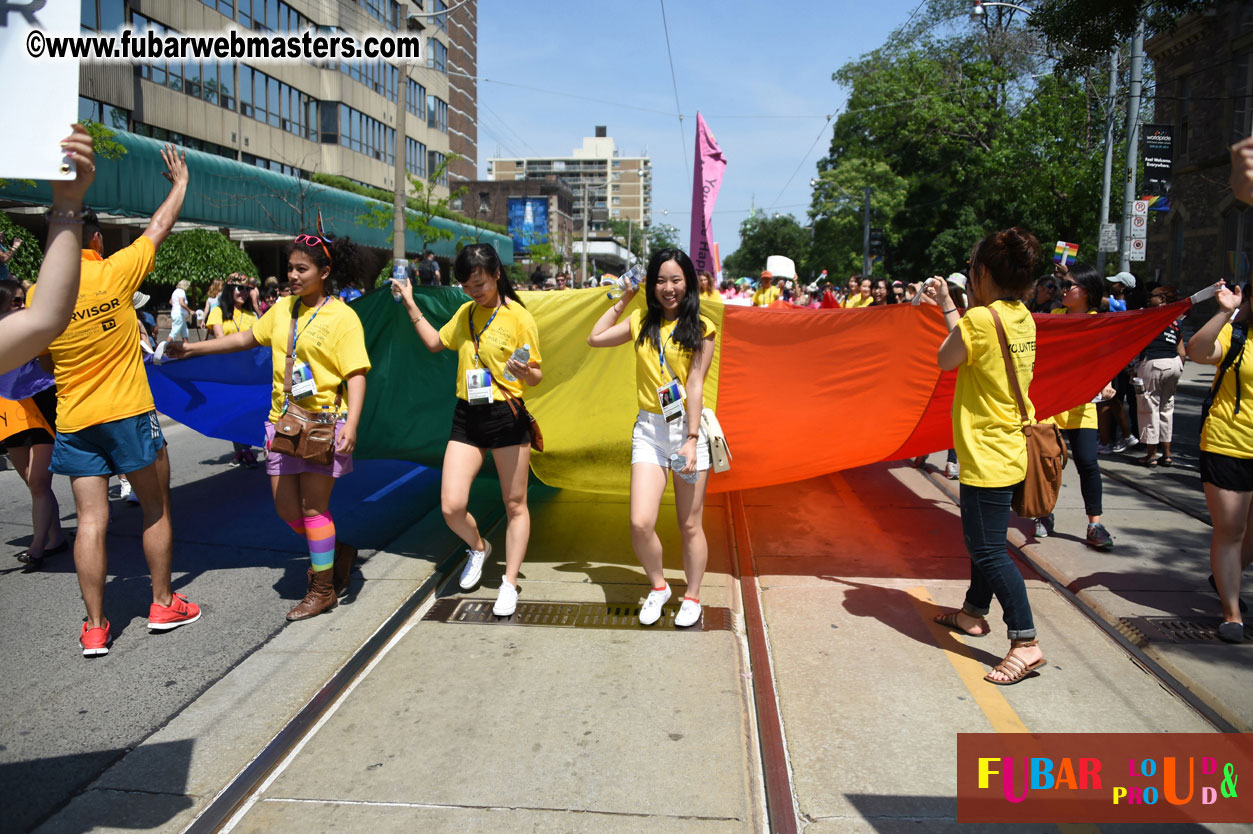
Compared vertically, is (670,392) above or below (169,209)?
below

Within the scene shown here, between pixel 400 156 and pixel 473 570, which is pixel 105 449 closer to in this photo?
pixel 473 570

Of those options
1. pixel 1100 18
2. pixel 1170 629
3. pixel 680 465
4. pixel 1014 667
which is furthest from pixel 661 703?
pixel 1100 18

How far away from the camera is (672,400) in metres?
4.32

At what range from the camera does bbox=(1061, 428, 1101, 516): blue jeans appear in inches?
236

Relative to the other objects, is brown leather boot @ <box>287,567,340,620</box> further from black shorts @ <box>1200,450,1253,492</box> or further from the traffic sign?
the traffic sign

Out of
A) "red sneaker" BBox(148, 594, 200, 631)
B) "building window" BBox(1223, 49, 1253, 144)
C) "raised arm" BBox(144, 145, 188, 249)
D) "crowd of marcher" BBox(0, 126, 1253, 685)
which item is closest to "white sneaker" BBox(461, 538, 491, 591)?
"crowd of marcher" BBox(0, 126, 1253, 685)

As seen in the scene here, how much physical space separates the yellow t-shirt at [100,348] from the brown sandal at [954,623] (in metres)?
4.09

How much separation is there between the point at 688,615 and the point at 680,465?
820 millimetres

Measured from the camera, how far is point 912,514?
6.94 meters

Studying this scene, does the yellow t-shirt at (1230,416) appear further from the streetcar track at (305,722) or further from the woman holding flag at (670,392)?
the streetcar track at (305,722)

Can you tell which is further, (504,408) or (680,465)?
(504,408)

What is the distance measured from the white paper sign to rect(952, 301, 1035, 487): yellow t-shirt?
3.37 m

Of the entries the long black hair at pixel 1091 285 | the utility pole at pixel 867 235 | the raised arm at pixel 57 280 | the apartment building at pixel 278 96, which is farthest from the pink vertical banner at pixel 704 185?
the utility pole at pixel 867 235

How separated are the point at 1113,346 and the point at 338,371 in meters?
4.68
